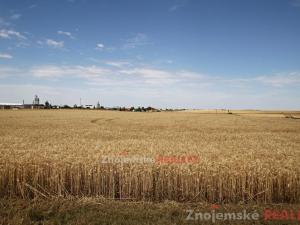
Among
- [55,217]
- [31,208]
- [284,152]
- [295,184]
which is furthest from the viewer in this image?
[284,152]

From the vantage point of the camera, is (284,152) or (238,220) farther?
(284,152)

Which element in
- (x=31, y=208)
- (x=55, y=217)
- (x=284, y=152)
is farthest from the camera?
(x=284, y=152)

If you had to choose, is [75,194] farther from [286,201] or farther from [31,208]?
[286,201]

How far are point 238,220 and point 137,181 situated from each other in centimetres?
349

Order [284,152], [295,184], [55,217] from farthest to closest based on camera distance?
[284,152] → [295,184] → [55,217]

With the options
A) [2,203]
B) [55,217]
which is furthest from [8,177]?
[55,217]

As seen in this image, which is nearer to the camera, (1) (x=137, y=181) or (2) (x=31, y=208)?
(2) (x=31, y=208)

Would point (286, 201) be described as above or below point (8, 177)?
below

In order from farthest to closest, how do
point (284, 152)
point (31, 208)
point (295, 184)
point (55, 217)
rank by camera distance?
1. point (284, 152)
2. point (295, 184)
3. point (31, 208)
4. point (55, 217)

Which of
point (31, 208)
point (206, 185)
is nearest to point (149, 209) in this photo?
point (206, 185)

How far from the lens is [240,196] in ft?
33.7

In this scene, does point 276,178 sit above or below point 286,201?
above

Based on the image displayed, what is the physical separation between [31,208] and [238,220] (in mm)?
5533

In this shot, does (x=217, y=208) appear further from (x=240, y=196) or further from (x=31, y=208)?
(x=31, y=208)
